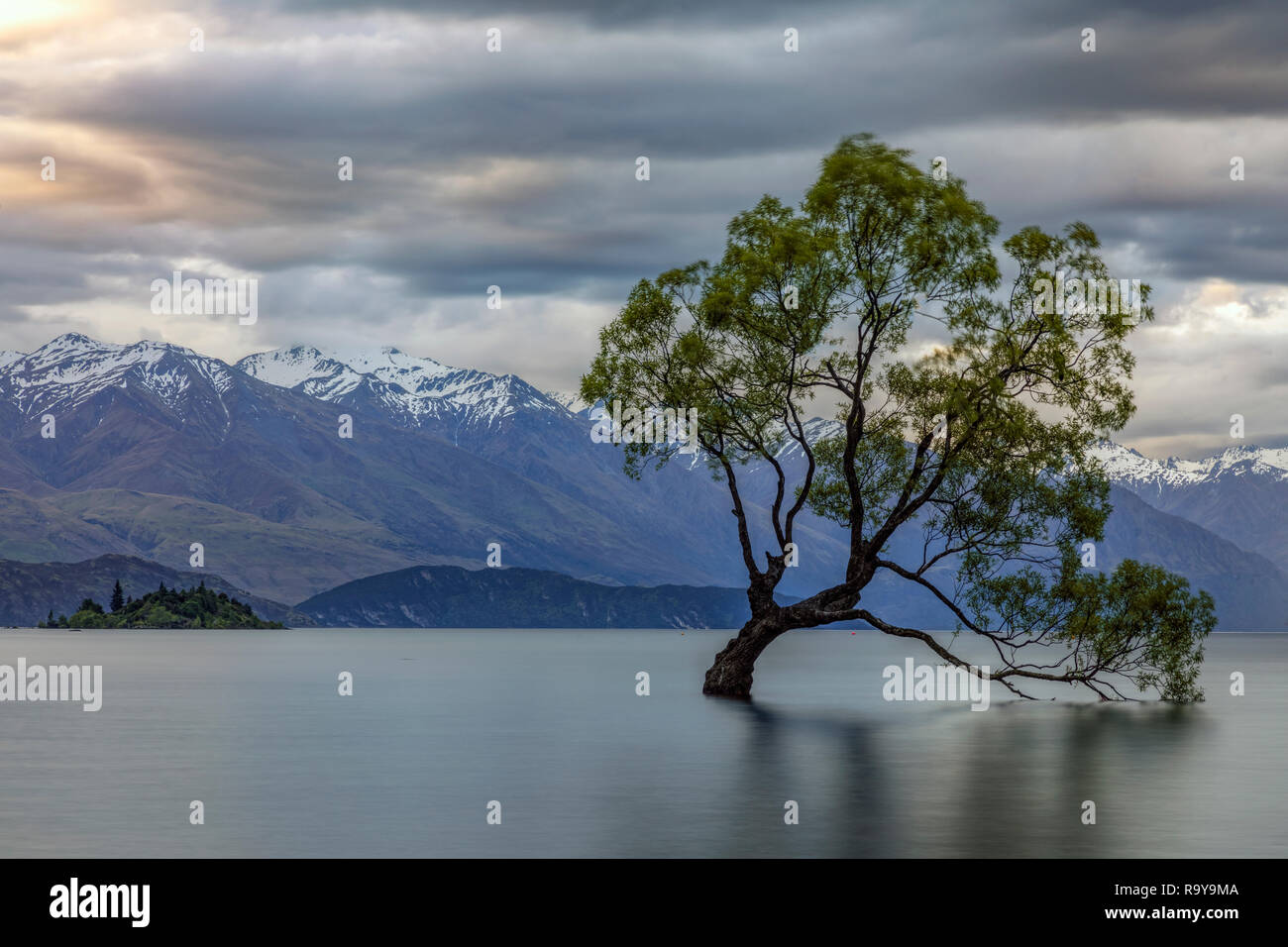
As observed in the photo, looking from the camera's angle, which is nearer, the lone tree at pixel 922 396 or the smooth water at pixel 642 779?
the smooth water at pixel 642 779

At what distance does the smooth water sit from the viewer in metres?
37.5

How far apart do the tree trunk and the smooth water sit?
2.25 metres

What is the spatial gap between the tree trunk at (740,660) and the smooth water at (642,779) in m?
2.25

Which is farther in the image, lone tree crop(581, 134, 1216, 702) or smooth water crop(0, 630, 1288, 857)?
lone tree crop(581, 134, 1216, 702)

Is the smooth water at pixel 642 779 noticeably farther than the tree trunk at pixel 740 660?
No

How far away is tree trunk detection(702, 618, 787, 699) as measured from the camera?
83.9 metres

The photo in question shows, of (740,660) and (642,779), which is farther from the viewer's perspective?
(740,660)

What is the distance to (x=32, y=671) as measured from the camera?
148000 mm

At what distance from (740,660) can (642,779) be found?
4023cm

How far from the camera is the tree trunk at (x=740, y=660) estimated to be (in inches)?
3302

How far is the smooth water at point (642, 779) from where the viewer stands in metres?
37.5

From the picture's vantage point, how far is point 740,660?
91.0 m
